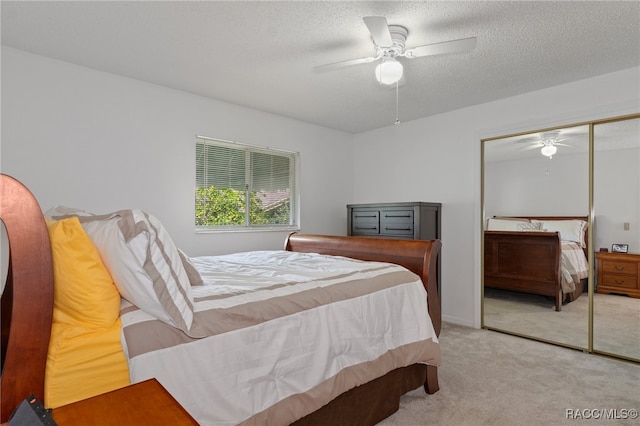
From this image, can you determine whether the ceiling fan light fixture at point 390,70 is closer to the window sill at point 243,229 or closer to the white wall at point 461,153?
the white wall at point 461,153

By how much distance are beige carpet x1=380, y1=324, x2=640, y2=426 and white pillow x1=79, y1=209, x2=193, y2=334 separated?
143 cm

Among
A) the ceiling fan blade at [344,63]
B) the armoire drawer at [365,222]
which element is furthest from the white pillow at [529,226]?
the ceiling fan blade at [344,63]

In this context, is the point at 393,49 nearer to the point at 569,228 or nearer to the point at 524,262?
the point at 569,228

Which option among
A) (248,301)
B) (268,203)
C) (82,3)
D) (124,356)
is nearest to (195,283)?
(248,301)

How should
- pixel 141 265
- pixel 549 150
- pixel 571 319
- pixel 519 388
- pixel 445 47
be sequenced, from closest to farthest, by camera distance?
pixel 141 265 < pixel 445 47 < pixel 519 388 < pixel 571 319 < pixel 549 150

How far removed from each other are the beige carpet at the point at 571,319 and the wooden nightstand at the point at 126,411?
3.59m

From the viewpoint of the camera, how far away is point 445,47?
2068 millimetres

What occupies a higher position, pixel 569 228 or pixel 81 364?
pixel 569 228

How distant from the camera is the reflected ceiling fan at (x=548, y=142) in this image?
324 centimetres

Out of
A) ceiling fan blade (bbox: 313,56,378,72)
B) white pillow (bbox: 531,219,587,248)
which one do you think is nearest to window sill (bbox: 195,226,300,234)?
ceiling fan blade (bbox: 313,56,378,72)

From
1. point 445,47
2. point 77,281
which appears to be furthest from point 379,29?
point 77,281

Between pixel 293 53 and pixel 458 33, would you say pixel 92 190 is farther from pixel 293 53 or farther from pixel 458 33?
pixel 458 33

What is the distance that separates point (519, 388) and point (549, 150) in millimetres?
2207

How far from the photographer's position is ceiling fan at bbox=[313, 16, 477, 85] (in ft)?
6.50
